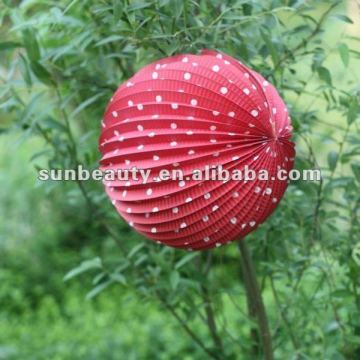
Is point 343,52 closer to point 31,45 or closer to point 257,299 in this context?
point 257,299

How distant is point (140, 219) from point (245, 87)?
28 cm

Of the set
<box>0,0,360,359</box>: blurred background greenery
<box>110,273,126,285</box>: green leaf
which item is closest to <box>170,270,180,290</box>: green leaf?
<box>0,0,360,359</box>: blurred background greenery

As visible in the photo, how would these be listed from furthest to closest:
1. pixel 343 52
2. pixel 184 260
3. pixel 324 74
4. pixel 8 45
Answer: pixel 184 260 → pixel 8 45 → pixel 324 74 → pixel 343 52

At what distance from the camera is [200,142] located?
1104mm

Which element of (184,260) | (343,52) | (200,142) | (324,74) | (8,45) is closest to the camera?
(200,142)

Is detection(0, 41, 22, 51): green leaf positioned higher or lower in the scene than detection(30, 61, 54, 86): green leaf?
higher

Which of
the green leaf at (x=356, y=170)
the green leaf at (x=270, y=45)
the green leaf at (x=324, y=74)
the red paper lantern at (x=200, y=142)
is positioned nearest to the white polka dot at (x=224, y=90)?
the red paper lantern at (x=200, y=142)

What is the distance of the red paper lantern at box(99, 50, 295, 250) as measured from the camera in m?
1.11

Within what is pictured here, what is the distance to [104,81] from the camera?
1.60 m

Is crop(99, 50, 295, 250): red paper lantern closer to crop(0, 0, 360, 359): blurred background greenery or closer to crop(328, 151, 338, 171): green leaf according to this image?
crop(0, 0, 360, 359): blurred background greenery

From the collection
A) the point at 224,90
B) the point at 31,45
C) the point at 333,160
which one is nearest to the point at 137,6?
the point at 224,90

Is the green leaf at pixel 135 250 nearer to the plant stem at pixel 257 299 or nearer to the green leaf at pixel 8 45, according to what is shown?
the plant stem at pixel 257 299

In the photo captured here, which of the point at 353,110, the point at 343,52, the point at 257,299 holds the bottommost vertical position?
the point at 257,299

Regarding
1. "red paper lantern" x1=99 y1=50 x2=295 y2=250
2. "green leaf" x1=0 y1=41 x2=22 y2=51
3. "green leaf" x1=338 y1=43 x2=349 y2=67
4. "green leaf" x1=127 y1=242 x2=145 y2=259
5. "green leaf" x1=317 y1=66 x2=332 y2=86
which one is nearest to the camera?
"red paper lantern" x1=99 y1=50 x2=295 y2=250
